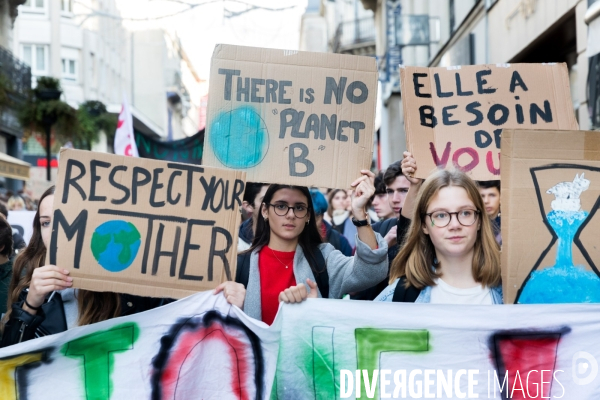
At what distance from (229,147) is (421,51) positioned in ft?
60.1

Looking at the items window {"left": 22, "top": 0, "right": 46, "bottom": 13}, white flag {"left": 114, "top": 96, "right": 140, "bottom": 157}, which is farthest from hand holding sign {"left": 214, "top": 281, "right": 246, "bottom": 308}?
window {"left": 22, "top": 0, "right": 46, "bottom": 13}

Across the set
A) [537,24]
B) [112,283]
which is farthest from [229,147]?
[537,24]

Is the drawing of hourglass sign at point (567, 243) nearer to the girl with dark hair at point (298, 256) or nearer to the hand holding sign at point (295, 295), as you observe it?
the girl with dark hair at point (298, 256)

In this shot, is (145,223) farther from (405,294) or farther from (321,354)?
(405,294)

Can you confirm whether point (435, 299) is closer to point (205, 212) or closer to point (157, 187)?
point (205, 212)

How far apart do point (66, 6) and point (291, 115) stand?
3544cm

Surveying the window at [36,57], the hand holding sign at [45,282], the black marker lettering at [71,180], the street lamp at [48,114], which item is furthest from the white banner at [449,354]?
the window at [36,57]

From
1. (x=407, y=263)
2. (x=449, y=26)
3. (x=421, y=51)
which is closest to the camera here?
(x=407, y=263)

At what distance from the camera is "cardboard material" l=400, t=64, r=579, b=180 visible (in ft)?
11.8

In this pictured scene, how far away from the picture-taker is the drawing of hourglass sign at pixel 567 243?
3002 millimetres

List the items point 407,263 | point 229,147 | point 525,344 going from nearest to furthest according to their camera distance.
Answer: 1. point 525,344
2. point 407,263
3. point 229,147

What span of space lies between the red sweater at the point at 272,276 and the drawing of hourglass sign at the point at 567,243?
3.15 feet

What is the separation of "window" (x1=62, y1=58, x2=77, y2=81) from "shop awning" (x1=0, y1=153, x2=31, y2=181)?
77.8ft

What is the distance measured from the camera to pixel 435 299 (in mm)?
3039
